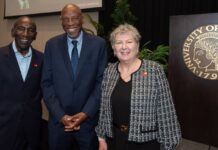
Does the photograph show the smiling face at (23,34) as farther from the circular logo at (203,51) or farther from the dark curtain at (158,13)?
the dark curtain at (158,13)

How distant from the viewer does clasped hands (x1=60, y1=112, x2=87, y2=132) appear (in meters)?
2.23

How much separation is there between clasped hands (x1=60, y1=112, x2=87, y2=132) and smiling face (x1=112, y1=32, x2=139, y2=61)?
1.85 feet

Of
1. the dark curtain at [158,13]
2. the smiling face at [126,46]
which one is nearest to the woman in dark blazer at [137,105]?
the smiling face at [126,46]

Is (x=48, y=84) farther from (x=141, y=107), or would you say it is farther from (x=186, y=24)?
(x=186, y=24)

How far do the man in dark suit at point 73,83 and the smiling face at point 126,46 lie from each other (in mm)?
353

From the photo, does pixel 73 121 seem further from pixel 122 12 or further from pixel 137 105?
pixel 122 12

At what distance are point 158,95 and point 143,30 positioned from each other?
2.16m

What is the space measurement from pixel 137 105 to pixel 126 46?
0.40m

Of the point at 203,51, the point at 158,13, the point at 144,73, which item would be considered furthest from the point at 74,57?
the point at 158,13

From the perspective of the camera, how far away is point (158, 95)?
77.9 inches

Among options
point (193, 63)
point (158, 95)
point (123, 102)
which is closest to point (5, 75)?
point (123, 102)

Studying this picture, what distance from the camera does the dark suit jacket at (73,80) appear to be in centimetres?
227

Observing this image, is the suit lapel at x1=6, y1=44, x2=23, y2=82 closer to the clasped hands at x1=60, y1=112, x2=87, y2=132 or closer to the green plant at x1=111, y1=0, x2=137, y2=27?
the clasped hands at x1=60, y1=112, x2=87, y2=132

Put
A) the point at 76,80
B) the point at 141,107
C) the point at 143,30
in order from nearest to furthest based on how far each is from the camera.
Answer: the point at 141,107
the point at 76,80
the point at 143,30
